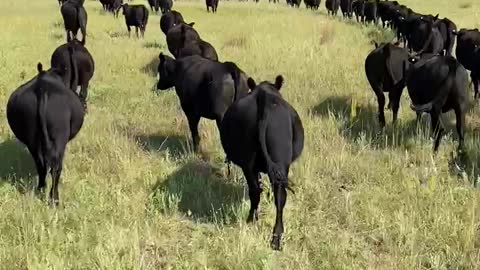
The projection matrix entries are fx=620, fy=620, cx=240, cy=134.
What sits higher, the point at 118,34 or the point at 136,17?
the point at 136,17

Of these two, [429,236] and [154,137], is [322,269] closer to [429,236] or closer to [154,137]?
[429,236]

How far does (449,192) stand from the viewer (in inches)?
244

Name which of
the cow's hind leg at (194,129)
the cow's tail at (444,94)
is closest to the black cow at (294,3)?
the cow's hind leg at (194,129)

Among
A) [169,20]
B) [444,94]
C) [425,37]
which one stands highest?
[444,94]

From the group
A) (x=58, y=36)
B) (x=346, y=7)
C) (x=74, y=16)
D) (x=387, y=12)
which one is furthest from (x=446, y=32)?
(x=346, y=7)

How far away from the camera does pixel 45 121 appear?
5980 mm

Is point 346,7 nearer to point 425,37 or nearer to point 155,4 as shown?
point 155,4

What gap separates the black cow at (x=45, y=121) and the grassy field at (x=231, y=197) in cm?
35

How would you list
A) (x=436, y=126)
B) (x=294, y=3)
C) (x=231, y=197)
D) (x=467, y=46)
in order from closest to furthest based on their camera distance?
(x=231, y=197)
(x=436, y=126)
(x=467, y=46)
(x=294, y=3)

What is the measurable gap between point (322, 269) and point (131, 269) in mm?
1500

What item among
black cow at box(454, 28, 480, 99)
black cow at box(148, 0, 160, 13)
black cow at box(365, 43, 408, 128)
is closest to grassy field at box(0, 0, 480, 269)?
black cow at box(365, 43, 408, 128)

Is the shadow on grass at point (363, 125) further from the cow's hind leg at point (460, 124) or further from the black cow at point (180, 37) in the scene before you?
the black cow at point (180, 37)

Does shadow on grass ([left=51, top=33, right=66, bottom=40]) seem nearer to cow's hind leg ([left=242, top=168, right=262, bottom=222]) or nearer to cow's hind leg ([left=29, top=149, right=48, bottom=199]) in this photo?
cow's hind leg ([left=29, top=149, right=48, bottom=199])

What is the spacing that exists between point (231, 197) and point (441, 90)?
295 cm
